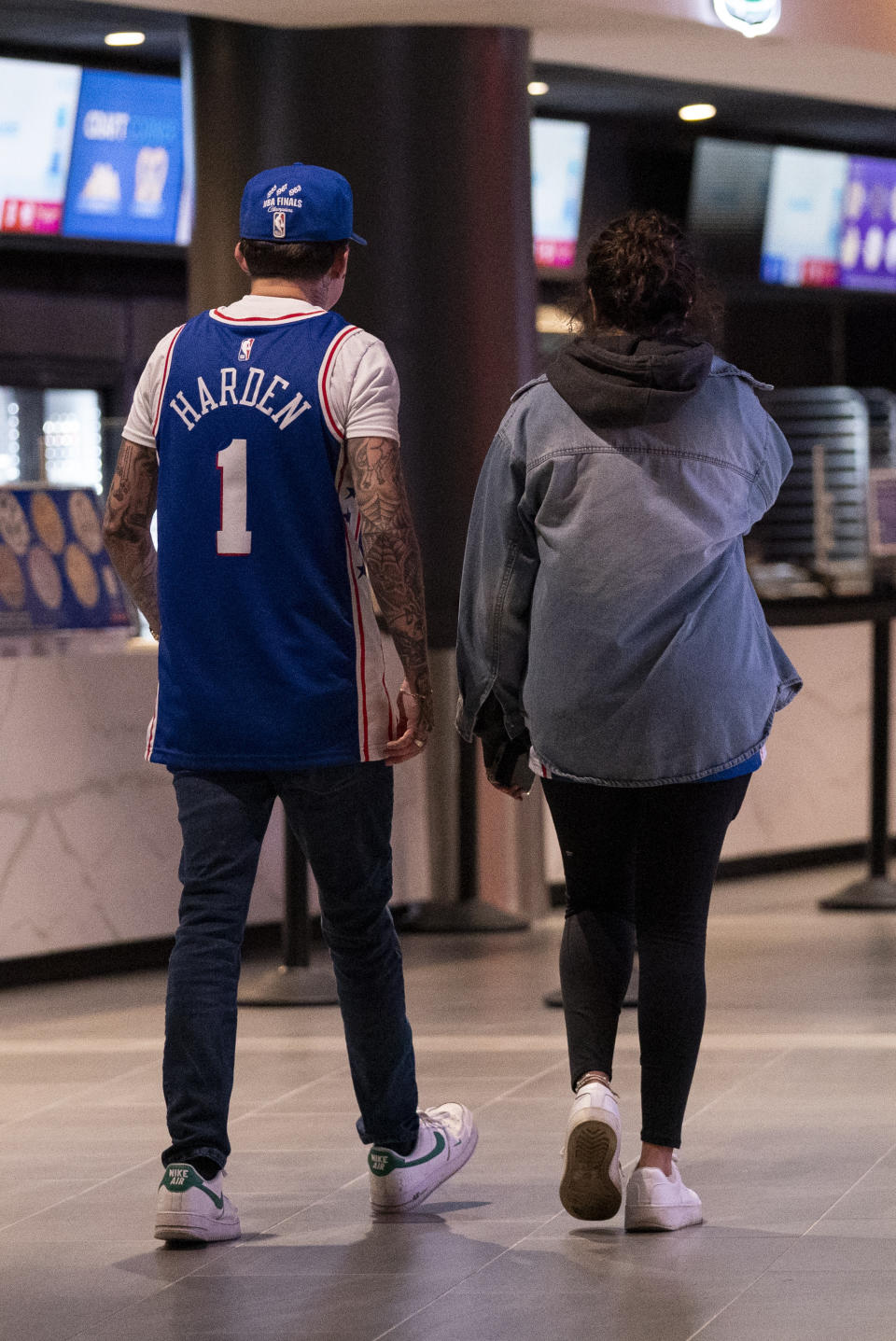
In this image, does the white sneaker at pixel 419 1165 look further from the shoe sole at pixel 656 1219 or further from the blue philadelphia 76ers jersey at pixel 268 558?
the blue philadelphia 76ers jersey at pixel 268 558

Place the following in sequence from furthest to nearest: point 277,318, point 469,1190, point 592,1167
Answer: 1. point 469,1190
2. point 277,318
3. point 592,1167

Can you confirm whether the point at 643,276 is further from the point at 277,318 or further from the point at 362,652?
the point at 362,652

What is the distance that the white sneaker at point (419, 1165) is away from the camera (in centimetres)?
324

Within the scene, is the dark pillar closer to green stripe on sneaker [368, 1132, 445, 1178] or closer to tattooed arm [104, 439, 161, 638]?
tattooed arm [104, 439, 161, 638]

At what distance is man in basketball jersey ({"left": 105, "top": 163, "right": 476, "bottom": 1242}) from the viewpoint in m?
3.06

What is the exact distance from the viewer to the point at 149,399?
3.15m

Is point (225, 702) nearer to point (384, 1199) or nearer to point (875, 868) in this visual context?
point (384, 1199)

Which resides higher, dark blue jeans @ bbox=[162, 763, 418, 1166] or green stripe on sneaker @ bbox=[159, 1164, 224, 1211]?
dark blue jeans @ bbox=[162, 763, 418, 1166]

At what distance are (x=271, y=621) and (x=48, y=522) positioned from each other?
3198mm

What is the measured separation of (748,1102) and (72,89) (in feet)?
16.9

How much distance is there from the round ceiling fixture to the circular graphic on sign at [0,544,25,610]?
2905mm

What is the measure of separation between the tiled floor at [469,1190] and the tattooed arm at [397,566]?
73cm

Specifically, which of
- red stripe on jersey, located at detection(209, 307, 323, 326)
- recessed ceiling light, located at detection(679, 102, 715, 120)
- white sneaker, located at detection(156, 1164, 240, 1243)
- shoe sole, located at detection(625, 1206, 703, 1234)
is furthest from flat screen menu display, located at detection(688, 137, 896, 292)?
white sneaker, located at detection(156, 1164, 240, 1243)

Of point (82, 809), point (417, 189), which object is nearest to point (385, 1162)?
point (82, 809)
